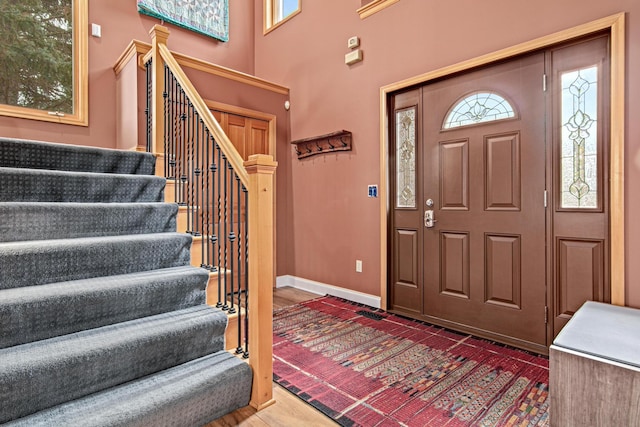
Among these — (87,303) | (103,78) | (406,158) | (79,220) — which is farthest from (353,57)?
(87,303)

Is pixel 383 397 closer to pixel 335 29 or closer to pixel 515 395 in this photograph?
pixel 515 395

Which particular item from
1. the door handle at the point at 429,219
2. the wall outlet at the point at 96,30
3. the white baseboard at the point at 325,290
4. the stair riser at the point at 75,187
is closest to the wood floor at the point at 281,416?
the stair riser at the point at 75,187

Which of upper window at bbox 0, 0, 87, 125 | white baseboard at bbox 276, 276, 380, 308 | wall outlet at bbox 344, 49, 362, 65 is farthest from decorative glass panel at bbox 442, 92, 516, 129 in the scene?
upper window at bbox 0, 0, 87, 125

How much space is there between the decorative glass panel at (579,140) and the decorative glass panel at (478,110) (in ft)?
1.17

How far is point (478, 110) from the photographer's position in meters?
2.69

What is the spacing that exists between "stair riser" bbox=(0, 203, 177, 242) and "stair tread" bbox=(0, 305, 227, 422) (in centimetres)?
67

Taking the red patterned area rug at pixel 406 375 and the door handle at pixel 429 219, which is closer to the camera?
the red patterned area rug at pixel 406 375

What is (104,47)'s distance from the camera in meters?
3.60

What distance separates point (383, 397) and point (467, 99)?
2.28 metres

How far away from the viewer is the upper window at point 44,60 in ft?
10.3

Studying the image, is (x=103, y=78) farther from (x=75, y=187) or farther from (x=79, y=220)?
(x=79, y=220)

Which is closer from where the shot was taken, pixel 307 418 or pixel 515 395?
pixel 307 418

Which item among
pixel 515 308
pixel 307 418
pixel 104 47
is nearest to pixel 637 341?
pixel 515 308

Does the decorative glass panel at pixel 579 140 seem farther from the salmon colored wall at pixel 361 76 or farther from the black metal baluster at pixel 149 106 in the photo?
the black metal baluster at pixel 149 106
